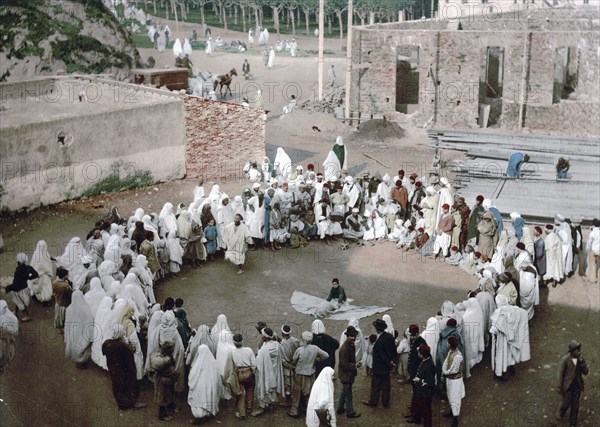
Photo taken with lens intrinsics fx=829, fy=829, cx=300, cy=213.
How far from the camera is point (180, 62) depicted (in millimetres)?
36156

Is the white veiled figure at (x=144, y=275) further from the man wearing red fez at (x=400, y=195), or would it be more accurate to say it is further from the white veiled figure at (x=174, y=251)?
the man wearing red fez at (x=400, y=195)

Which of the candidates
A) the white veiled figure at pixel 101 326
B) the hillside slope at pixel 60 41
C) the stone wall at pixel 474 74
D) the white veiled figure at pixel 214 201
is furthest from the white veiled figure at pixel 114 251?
the stone wall at pixel 474 74

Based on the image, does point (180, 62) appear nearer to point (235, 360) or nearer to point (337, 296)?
point (337, 296)

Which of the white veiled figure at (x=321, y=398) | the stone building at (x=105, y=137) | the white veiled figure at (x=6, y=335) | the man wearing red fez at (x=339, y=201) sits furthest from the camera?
the stone building at (x=105, y=137)

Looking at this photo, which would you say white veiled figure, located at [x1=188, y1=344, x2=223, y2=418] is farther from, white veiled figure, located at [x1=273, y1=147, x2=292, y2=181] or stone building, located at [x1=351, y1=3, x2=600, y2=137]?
stone building, located at [x1=351, y1=3, x2=600, y2=137]

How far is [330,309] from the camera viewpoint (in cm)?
1420

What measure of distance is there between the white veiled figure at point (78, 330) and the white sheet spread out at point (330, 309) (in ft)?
12.6

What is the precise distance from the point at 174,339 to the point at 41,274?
3.97 m

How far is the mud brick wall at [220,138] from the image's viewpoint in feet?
70.7

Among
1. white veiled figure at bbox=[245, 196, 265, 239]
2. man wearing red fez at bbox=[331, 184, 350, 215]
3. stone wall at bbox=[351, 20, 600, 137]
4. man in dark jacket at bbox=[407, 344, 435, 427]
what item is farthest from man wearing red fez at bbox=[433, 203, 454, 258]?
stone wall at bbox=[351, 20, 600, 137]

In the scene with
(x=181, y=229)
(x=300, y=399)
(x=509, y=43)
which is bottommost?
(x=300, y=399)

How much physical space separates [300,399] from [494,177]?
30.9 feet

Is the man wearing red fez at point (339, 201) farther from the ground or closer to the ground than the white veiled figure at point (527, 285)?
farther from the ground

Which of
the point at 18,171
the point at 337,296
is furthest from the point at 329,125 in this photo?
the point at 337,296
